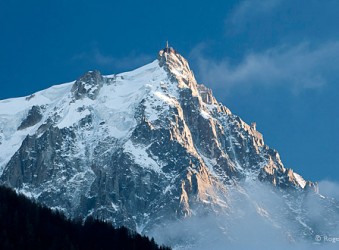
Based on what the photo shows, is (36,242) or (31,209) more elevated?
(31,209)

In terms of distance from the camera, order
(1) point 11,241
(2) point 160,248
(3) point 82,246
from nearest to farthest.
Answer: (1) point 11,241, (3) point 82,246, (2) point 160,248

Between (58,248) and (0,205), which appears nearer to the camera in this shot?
(58,248)

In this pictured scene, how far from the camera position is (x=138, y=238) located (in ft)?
643

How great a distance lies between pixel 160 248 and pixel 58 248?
2693 cm

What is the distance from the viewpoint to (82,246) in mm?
181625

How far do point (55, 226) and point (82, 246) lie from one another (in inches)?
335

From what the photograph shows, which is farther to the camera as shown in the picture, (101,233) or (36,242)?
(101,233)

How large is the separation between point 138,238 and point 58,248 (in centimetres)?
2542

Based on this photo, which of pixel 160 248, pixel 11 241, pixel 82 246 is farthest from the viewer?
pixel 160 248

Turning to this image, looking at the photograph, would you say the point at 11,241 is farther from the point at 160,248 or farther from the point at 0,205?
the point at 160,248

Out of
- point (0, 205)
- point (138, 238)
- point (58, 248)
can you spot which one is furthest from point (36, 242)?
point (138, 238)

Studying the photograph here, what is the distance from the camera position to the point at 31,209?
192625mm

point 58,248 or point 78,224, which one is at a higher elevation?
point 78,224

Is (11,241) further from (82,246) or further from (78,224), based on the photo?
(78,224)
